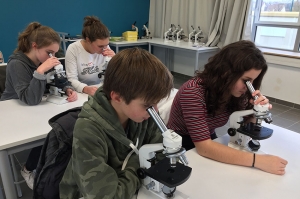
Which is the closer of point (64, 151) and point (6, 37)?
point (64, 151)

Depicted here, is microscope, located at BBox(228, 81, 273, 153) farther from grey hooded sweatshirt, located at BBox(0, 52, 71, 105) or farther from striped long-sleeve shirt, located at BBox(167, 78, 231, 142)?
grey hooded sweatshirt, located at BBox(0, 52, 71, 105)

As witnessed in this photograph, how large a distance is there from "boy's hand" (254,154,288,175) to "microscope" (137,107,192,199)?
1.28 feet

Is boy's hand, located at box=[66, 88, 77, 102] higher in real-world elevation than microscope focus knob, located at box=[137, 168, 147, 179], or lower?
lower

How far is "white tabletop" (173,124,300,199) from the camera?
0.90 meters

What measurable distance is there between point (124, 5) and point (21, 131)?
418cm

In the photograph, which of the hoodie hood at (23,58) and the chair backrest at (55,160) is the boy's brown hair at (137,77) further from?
the hoodie hood at (23,58)

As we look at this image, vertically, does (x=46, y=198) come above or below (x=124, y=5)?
below

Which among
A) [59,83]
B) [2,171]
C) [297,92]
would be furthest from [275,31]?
[2,171]

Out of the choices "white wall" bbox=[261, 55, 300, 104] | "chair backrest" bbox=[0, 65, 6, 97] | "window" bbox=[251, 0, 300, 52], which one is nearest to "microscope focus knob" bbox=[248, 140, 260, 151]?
"chair backrest" bbox=[0, 65, 6, 97]

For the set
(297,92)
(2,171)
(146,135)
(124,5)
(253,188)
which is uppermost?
(124,5)

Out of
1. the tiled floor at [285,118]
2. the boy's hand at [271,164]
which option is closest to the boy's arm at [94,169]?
A: the boy's hand at [271,164]

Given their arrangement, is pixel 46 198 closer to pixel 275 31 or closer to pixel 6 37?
pixel 6 37

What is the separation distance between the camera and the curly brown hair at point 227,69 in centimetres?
116

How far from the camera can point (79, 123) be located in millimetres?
818
